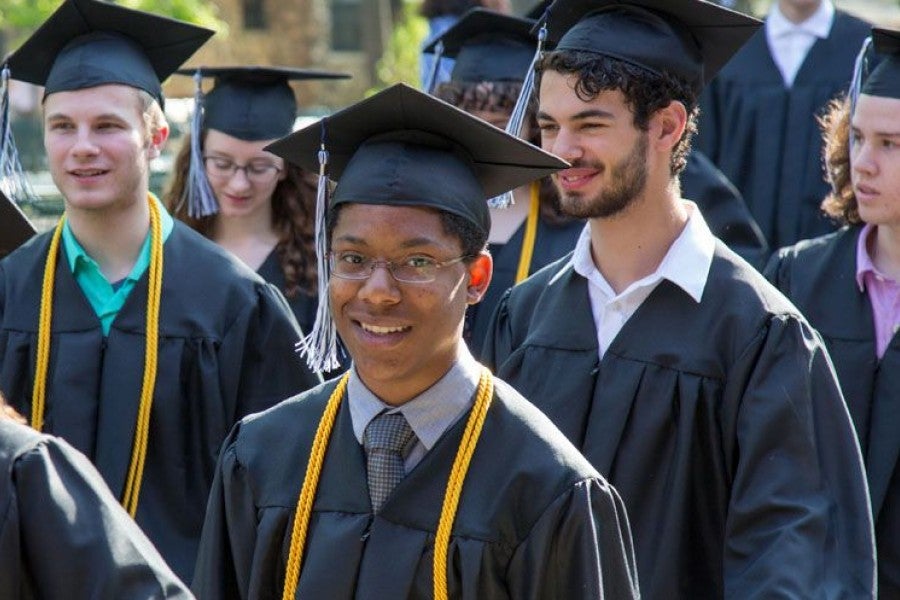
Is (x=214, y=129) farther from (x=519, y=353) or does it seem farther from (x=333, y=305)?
(x=333, y=305)

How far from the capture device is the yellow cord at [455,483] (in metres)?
3.48

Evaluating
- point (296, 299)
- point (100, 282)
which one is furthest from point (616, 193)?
point (296, 299)

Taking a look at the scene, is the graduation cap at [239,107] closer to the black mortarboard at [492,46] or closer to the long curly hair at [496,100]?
the black mortarboard at [492,46]

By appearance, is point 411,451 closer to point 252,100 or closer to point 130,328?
point 130,328

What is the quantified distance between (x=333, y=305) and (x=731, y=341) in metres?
1.07

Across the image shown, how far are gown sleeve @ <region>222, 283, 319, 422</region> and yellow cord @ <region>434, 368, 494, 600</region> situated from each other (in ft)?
6.00

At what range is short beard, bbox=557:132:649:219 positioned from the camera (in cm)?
436

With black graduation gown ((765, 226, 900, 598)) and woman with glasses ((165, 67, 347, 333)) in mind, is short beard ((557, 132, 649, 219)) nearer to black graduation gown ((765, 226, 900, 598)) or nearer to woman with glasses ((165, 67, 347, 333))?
black graduation gown ((765, 226, 900, 598))

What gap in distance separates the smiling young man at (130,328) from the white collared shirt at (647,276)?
123 cm

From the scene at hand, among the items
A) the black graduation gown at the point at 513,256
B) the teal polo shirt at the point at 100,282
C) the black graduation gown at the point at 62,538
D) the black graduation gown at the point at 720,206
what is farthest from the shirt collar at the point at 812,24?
the black graduation gown at the point at 62,538

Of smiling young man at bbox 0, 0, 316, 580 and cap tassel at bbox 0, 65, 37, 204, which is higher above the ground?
cap tassel at bbox 0, 65, 37, 204

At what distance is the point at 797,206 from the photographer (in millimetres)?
7918

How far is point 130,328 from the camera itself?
5211 mm

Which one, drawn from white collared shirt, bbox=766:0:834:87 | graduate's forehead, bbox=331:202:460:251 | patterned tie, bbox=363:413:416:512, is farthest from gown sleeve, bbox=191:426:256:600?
white collared shirt, bbox=766:0:834:87
